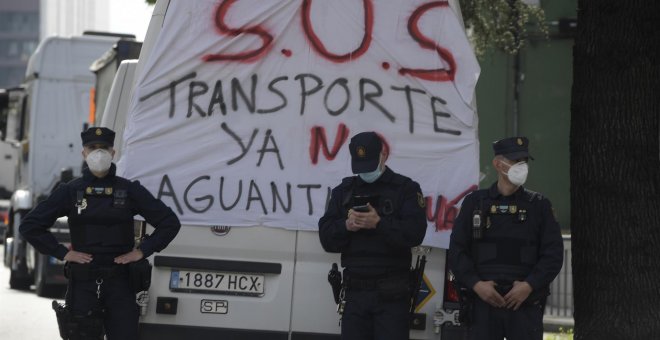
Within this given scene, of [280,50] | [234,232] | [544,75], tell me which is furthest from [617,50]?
[544,75]

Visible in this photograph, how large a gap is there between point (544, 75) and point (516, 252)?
15474mm

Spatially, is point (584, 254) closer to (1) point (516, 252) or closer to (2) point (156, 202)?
(1) point (516, 252)

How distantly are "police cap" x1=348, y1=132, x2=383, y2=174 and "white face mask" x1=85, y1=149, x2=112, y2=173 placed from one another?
1438mm

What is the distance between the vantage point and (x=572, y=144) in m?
8.25

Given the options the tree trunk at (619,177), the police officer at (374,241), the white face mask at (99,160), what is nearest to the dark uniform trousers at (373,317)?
the police officer at (374,241)

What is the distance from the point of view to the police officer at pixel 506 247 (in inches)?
280

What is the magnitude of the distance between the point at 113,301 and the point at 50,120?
37.0ft

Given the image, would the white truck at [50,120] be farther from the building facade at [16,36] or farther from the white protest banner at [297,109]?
the building facade at [16,36]

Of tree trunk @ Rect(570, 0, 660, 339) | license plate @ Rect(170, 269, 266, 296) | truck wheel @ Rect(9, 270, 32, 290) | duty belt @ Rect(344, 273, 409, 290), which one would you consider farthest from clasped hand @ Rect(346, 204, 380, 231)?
truck wheel @ Rect(9, 270, 32, 290)

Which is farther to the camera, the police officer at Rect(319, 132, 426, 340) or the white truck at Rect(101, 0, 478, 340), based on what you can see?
the white truck at Rect(101, 0, 478, 340)

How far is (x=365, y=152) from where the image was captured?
7.13 metres

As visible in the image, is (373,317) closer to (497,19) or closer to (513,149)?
(513,149)

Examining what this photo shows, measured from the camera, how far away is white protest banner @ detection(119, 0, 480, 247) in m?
7.79

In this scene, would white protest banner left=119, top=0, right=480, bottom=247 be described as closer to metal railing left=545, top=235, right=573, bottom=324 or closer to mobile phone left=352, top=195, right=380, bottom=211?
mobile phone left=352, top=195, right=380, bottom=211
